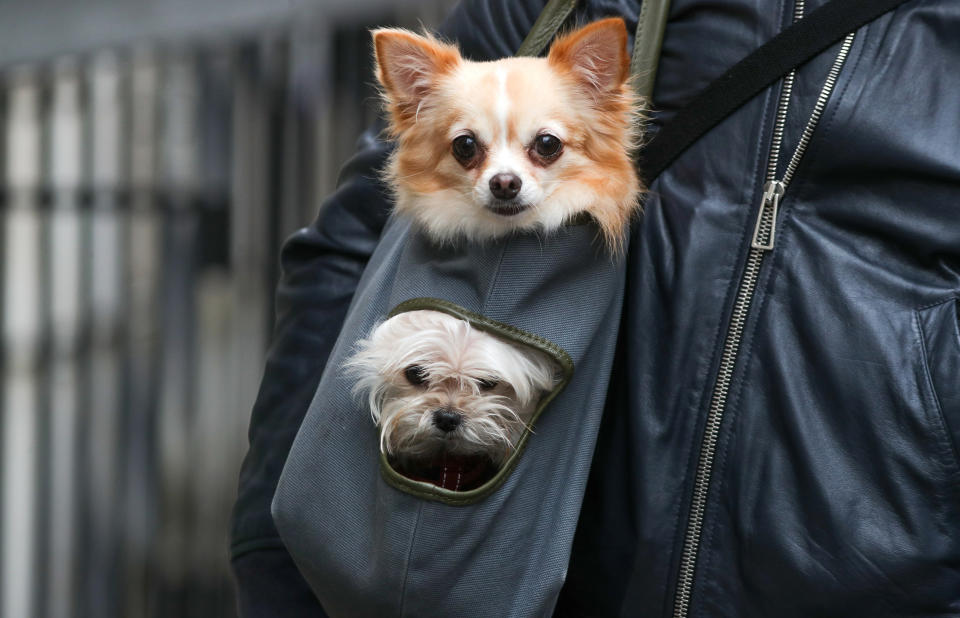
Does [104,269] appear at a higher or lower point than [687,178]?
lower

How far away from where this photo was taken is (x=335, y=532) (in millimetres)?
999

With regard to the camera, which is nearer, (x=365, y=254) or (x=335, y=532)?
(x=335, y=532)

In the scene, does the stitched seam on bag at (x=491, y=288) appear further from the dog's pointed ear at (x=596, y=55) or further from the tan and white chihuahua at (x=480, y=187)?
→ the dog's pointed ear at (x=596, y=55)

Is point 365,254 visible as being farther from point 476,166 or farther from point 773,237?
point 773,237

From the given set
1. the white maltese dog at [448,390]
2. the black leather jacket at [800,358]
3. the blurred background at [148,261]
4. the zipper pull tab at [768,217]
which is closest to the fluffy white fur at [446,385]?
the white maltese dog at [448,390]

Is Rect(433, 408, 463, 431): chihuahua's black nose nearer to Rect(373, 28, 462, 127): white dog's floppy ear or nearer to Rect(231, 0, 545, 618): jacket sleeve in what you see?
Rect(231, 0, 545, 618): jacket sleeve

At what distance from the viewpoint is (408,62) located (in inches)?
46.7

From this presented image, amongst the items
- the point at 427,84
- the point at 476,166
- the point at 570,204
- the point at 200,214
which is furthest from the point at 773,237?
the point at 200,214

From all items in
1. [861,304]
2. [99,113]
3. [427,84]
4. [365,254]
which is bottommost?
[99,113]

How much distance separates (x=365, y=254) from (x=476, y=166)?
21 centimetres

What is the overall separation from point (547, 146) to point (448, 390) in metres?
0.32

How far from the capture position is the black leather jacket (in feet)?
3.06

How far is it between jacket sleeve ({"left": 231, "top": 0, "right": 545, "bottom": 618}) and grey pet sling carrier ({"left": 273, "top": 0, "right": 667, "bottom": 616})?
15 centimetres

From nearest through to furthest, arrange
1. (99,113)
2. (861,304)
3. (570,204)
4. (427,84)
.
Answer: (861,304)
(570,204)
(427,84)
(99,113)
